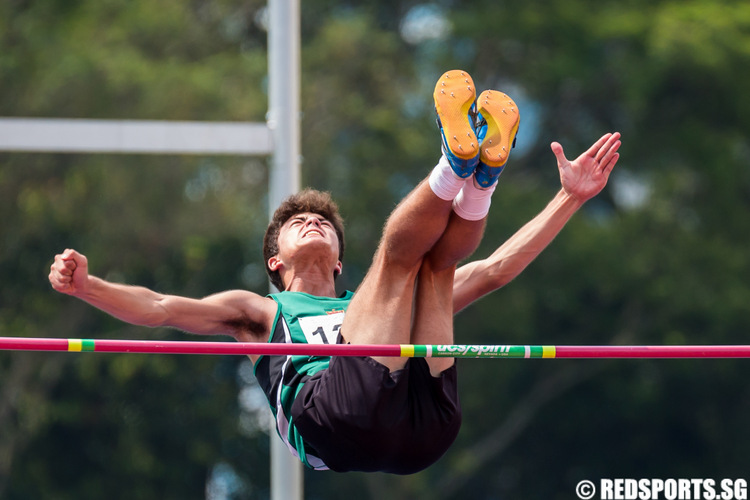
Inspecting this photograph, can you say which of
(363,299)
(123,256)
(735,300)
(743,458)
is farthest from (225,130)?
(743,458)

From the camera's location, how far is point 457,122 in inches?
116

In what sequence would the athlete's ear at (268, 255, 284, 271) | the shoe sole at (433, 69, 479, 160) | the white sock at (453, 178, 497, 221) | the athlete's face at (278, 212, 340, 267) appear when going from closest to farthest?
the shoe sole at (433, 69, 479, 160) → the white sock at (453, 178, 497, 221) → the athlete's face at (278, 212, 340, 267) → the athlete's ear at (268, 255, 284, 271)

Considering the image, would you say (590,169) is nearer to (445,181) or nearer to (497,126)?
(497,126)

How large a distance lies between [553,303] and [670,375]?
173 centimetres

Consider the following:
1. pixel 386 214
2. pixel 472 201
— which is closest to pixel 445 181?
pixel 472 201

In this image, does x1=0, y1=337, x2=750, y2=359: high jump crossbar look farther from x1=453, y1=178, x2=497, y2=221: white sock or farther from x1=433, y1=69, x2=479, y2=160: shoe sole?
x1=433, y1=69, x2=479, y2=160: shoe sole

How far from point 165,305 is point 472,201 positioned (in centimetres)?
98

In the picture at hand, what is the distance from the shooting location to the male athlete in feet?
9.93

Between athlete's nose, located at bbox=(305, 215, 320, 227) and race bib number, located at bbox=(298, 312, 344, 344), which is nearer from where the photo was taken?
race bib number, located at bbox=(298, 312, 344, 344)

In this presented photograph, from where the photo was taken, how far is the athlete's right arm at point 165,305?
3.09 m

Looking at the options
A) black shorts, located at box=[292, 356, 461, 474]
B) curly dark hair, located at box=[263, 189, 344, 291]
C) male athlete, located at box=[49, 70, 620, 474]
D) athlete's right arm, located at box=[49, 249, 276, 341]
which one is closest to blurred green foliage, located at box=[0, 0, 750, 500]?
curly dark hair, located at box=[263, 189, 344, 291]

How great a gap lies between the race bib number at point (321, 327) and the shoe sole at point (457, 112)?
2.60ft

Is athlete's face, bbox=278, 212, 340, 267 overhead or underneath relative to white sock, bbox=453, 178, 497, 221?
overhead

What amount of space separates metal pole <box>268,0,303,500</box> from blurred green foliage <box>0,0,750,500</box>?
6881 millimetres
